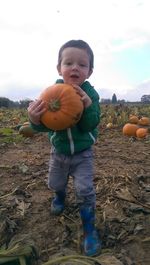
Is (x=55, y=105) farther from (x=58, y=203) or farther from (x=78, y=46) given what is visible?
(x=58, y=203)

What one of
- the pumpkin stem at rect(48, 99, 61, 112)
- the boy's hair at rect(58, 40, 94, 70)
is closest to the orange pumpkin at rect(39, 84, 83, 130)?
the pumpkin stem at rect(48, 99, 61, 112)

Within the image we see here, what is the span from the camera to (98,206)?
401 centimetres

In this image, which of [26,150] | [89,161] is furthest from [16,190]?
[26,150]

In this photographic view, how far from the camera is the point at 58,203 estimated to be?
3.90 m

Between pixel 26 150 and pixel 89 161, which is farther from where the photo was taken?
pixel 26 150

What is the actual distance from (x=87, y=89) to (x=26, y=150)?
3.59m

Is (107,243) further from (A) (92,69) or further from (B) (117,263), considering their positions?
(A) (92,69)

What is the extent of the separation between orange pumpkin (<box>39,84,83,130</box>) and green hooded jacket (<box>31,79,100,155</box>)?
103 millimetres

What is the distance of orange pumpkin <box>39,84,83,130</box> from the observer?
3215 millimetres

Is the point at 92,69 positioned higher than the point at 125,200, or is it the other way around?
the point at 92,69

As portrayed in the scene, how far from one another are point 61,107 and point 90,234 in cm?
99

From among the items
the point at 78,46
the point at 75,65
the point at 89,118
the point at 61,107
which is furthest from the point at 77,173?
the point at 78,46

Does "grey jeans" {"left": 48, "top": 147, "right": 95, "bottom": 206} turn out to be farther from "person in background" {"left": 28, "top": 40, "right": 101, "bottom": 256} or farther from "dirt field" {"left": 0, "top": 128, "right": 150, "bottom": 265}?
"dirt field" {"left": 0, "top": 128, "right": 150, "bottom": 265}

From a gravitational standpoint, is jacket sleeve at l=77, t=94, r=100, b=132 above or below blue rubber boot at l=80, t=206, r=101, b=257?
above
